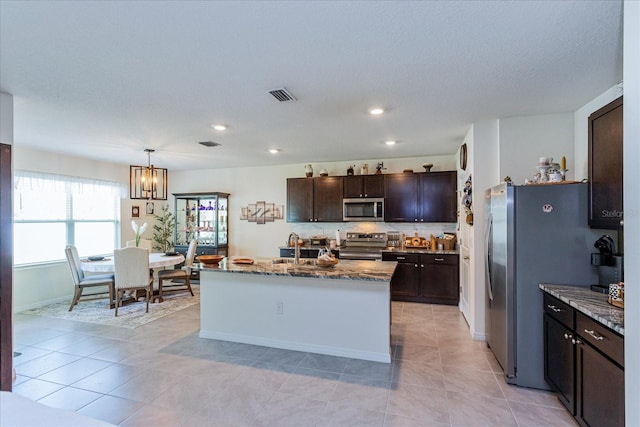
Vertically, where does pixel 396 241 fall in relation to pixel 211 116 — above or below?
below

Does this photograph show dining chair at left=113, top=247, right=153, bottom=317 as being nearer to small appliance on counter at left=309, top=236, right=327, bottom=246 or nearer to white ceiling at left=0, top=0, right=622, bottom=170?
white ceiling at left=0, top=0, right=622, bottom=170

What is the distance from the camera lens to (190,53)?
6.65ft

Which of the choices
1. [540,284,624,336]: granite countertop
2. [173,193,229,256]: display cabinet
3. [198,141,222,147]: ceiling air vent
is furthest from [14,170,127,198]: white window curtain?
[540,284,624,336]: granite countertop

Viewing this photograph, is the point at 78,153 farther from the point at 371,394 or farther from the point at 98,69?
the point at 371,394

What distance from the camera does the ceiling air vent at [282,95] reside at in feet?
8.52

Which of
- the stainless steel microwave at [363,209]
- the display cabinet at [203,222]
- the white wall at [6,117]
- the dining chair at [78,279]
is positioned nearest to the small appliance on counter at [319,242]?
the stainless steel microwave at [363,209]

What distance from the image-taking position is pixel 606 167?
221cm

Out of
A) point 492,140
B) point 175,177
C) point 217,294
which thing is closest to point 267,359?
point 217,294

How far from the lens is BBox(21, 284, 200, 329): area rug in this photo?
427cm

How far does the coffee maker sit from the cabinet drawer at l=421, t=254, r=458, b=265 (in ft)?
8.00

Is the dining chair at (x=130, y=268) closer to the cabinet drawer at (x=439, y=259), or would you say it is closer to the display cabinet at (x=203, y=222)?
the display cabinet at (x=203, y=222)

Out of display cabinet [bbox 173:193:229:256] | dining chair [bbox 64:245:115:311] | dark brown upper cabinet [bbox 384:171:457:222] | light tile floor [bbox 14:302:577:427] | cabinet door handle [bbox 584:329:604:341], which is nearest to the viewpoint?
cabinet door handle [bbox 584:329:604:341]

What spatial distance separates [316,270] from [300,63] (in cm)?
194

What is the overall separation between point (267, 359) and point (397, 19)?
120 inches
